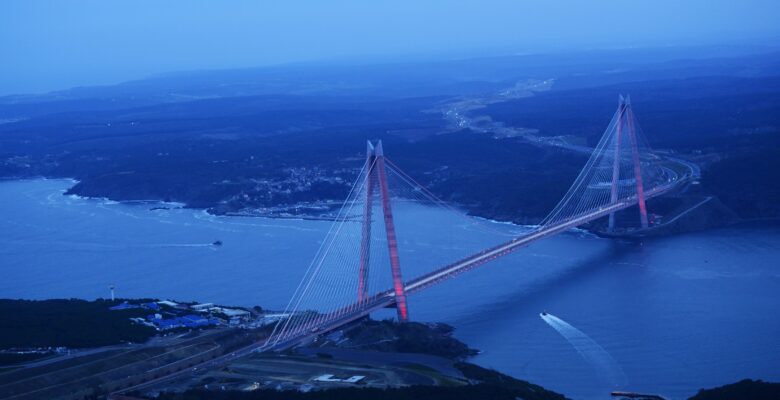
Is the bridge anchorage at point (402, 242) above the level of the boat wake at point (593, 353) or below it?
above

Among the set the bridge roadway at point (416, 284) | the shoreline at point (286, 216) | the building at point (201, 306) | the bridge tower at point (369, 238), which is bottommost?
the shoreline at point (286, 216)

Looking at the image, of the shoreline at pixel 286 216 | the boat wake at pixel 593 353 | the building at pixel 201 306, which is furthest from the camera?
the shoreline at pixel 286 216

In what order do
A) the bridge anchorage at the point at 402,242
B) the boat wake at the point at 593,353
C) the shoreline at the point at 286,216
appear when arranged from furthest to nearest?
the shoreline at the point at 286,216 → the bridge anchorage at the point at 402,242 → the boat wake at the point at 593,353

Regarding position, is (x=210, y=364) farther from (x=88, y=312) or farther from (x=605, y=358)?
(x=605, y=358)

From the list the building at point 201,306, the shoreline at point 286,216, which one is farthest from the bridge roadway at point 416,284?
the building at point 201,306

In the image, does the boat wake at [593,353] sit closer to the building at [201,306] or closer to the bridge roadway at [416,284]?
the bridge roadway at [416,284]

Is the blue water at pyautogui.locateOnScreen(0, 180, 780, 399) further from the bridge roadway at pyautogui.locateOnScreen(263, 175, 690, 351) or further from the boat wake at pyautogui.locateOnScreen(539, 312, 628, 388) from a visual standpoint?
the bridge roadway at pyautogui.locateOnScreen(263, 175, 690, 351)
